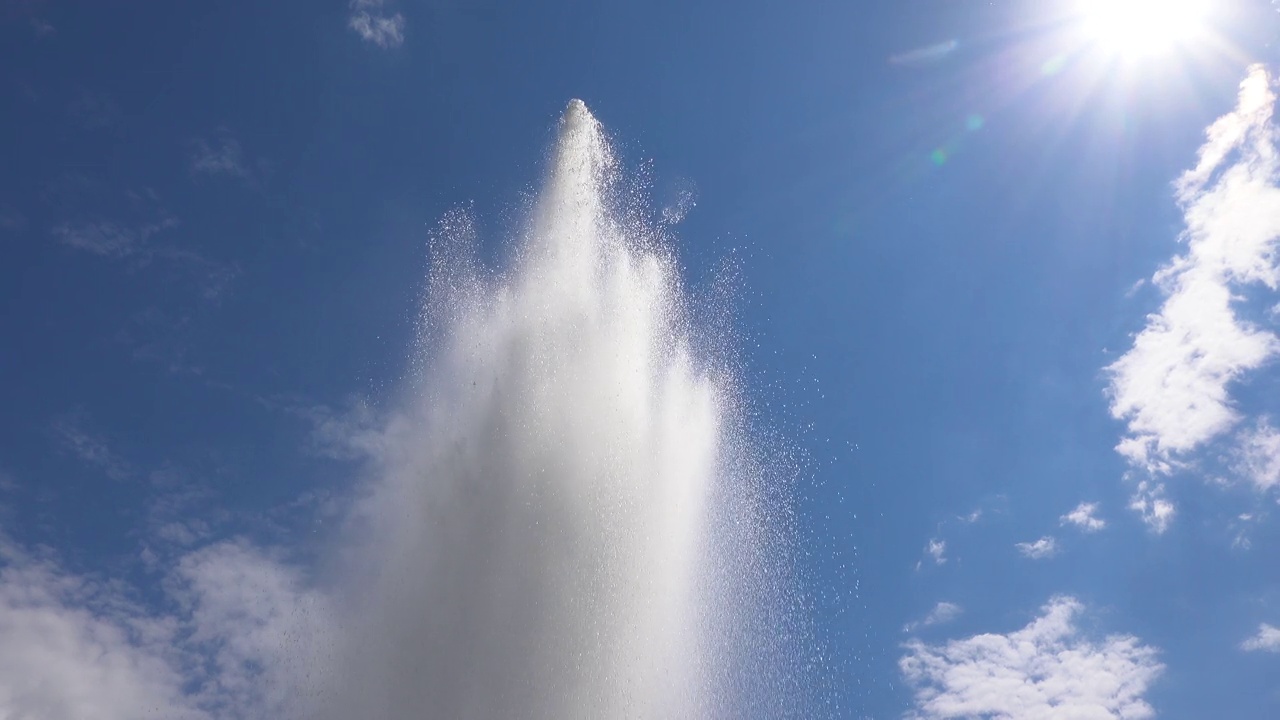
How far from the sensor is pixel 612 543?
47094 mm

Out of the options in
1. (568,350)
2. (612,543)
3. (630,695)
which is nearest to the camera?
(630,695)

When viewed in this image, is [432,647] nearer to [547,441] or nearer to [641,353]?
[547,441]

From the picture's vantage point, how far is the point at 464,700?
144 ft

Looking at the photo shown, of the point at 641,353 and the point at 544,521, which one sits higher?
the point at 641,353

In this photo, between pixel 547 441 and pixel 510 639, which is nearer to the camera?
pixel 510 639

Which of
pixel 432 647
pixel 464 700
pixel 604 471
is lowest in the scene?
pixel 464 700

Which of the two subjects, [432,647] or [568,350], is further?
[568,350]

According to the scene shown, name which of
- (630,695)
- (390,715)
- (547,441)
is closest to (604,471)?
(547,441)

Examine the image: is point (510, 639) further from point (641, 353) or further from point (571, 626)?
point (641, 353)

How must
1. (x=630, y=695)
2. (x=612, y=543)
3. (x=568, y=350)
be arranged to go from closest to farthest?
(x=630, y=695)
(x=612, y=543)
(x=568, y=350)

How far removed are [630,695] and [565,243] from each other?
24.5 meters

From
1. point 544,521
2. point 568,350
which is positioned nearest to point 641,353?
point 568,350

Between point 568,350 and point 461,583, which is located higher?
point 568,350

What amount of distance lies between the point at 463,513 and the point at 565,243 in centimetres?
1603
